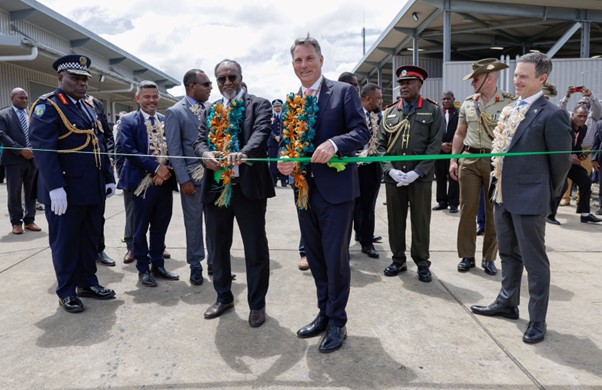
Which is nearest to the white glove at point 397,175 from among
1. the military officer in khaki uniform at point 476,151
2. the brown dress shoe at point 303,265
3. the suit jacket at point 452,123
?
the military officer in khaki uniform at point 476,151

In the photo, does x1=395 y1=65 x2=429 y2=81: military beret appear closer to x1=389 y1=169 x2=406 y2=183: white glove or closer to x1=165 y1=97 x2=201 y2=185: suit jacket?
x1=389 y1=169 x2=406 y2=183: white glove

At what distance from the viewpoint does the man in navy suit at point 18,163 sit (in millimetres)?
6844

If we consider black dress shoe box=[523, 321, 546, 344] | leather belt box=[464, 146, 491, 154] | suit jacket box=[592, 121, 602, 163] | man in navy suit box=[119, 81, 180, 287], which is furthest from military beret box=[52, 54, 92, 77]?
suit jacket box=[592, 121, 602, 163]

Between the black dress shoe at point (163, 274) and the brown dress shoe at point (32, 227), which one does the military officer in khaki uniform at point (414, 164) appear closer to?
the black dress shoe at point (163, 274)

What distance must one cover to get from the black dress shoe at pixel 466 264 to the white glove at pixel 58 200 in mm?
3876

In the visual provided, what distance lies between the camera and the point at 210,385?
8.65 feet

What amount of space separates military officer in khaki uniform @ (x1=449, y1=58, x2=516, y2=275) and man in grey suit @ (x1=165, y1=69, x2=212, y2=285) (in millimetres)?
Answer: 2736

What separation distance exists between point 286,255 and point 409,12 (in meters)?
11.2

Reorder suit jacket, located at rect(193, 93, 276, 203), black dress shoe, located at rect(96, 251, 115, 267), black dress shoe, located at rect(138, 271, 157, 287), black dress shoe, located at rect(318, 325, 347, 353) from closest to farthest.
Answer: black dress shoe, located at rect(318, 325, 347, 353) → suit jacket, located at rect(193, 93, 276, 203) → black dress shoe, located at rect(138, 271, 157, 287) → black dress shoe, located at rect(96, 251, 115, 267)

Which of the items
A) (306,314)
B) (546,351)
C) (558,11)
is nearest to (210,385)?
(306,314)

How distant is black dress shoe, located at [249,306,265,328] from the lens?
3.49 m

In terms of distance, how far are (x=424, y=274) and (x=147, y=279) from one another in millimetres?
2761

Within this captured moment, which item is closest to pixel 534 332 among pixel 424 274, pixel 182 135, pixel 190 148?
pixel 424 274

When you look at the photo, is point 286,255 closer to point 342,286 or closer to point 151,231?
point 151,231
